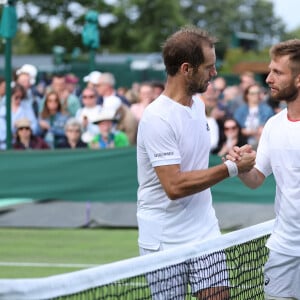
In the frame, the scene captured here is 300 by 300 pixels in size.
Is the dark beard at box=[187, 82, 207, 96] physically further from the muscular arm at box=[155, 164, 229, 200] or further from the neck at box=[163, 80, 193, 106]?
the muscular arm at box=[155, 164, 229, 200]

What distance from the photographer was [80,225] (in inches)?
577

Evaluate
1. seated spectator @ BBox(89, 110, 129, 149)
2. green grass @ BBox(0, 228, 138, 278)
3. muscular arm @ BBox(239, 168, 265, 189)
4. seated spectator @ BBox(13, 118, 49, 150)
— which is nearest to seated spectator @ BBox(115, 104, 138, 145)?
seated spectator @ BBox(89, 110, 129, 149)

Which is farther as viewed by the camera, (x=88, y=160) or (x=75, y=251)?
(x=88, y=160)

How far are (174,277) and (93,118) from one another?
10.2 meters

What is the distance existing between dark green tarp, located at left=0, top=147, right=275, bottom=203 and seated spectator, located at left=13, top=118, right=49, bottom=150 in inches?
57.4

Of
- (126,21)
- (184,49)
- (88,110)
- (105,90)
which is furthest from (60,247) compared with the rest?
(126,21)

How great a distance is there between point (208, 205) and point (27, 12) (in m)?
49.9

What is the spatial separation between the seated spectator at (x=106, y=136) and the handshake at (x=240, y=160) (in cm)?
932

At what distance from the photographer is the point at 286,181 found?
615 centimetres

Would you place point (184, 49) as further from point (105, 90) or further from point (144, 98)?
point (105, 90)

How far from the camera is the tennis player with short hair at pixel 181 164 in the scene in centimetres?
598

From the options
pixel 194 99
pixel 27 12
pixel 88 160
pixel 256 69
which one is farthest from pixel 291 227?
pixel 27 12

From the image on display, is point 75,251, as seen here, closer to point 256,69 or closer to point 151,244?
point 151,244

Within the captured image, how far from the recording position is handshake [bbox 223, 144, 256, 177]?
19.8 ft
